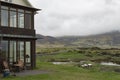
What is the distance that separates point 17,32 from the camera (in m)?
41.4

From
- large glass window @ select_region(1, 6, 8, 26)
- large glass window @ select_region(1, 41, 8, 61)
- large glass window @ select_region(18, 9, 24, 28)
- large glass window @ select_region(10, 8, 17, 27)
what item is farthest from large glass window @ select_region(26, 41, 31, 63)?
large glass window @ select_region(1, 6, 8, 26)

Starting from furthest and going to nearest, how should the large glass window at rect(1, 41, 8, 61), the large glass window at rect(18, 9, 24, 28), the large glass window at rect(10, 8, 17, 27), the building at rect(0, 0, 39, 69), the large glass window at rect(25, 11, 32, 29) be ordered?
the large glass window at rect(25, 11, 32, 29) < the large glass window at rect(18, 9, 24, 28) < the large glass window at rect(10, 8, 17, 27) < the building at rect(0, 0, 39, 69) < the large glass window at rect(1, 41, 8, 61)

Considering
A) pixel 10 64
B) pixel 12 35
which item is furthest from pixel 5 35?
pixel 10 64

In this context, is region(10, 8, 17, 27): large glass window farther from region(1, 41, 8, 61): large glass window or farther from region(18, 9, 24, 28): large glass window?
region(1, 41, 8, 61): large glass window

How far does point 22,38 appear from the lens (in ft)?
138

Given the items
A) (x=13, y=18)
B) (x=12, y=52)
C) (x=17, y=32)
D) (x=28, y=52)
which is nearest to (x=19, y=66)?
(x=12, y=52)

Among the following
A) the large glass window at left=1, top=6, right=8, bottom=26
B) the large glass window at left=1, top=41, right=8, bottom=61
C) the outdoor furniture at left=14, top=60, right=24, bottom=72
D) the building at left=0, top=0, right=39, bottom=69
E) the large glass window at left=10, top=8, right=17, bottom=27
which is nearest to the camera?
the large glass window at left=1, top=41, right=8, bottom=61

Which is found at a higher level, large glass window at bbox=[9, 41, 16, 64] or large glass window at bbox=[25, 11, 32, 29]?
large glass window at bbox=[25, 11, 32, 29]

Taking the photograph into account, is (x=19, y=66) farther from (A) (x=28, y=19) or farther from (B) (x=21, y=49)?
(A) (x=28, y=19)

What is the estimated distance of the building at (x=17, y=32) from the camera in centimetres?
3950

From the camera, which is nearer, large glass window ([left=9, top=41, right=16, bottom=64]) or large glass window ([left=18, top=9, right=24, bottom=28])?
large glass window ([left=9, top=41, right=16, bottom=64])

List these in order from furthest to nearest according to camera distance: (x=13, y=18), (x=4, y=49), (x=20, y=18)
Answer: (x=20, y=18), (x=13, y=18), (x=4, y=49)

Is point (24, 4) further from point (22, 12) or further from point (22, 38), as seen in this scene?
point (22, 38)

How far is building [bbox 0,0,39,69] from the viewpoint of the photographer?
130ft
